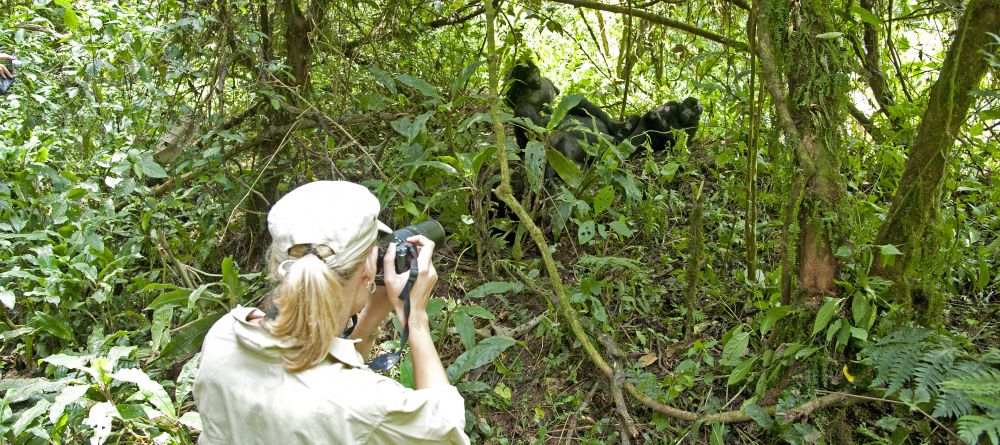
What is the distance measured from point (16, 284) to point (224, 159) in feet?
3.22

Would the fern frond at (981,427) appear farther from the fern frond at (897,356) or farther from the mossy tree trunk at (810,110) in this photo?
the mossy tree trunk at (810,110)

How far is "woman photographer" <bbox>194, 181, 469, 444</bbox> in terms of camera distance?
121 cm

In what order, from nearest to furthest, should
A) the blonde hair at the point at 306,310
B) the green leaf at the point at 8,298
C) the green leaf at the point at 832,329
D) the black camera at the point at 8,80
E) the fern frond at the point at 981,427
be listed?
the blonde hair at the point at 306,310, the fern frond at the point at 981,427, the green leaf at the point at 832,329, the green leaf at the point at 8,298, the black camera at the point at 8,80

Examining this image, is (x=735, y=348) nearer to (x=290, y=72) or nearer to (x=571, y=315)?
(x=571, y=315)

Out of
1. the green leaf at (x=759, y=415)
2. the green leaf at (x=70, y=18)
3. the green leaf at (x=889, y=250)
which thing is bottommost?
the green leaf at (x=759, y=415)

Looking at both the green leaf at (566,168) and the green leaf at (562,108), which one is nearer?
the green leaf at (562,108)

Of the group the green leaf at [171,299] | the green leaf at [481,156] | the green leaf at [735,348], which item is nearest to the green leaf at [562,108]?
the green leaf at [481,156]

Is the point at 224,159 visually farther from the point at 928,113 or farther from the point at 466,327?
the point at 928,113

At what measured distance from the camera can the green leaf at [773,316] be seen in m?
2.27


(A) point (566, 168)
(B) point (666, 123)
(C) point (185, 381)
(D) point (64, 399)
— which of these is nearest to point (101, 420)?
(D) point (64, 399)

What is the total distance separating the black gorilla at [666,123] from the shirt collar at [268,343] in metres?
2.83

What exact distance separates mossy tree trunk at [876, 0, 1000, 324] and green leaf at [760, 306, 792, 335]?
11.8 inches

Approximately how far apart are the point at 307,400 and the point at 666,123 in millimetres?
3117

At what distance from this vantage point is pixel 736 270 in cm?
319
